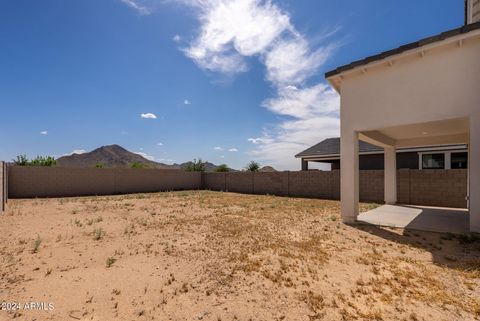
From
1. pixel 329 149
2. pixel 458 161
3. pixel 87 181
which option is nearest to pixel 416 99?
pixel 458 161

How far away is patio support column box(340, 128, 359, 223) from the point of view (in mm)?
6992

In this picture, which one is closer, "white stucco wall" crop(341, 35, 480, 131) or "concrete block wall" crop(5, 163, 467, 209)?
"white stucco wall" crop(341, 35, 480, 131)

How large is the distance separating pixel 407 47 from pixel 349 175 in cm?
360

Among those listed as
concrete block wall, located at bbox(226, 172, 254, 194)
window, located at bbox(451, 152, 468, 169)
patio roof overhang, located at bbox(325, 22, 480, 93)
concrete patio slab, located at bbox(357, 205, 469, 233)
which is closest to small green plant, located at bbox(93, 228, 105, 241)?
concrete patio slab, located at bbox(357, 205, 469, 233)

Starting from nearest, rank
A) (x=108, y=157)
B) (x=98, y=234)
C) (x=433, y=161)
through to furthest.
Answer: (x=98, y=234) → (x=433, y=161) → (x=108, y=157)

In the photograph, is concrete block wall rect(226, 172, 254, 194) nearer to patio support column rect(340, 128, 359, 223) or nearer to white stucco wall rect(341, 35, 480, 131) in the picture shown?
patio support column rect(340, 128, 359, 223)

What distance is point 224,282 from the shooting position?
11.1ft

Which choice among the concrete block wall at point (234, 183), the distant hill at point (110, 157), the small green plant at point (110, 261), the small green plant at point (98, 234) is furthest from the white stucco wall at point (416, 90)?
the distant hill at point (110, 157)

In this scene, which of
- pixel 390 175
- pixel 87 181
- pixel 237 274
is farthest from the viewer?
pixel 87 181

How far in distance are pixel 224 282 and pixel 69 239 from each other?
14.2ft

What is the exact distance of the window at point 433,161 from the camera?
48.4 feet

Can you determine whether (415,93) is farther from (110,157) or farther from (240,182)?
(110,157)

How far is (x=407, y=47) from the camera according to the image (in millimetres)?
5953

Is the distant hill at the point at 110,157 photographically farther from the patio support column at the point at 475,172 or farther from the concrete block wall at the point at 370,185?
the patio support column at the point at 475,172
